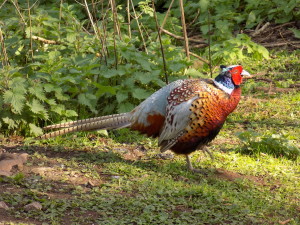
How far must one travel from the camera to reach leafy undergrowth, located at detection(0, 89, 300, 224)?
156 inches

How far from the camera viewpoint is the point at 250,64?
792cm

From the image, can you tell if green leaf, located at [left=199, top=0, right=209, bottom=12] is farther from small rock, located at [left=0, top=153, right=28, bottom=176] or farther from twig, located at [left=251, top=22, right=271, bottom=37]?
small rock, located at [left=0, top=153, right=28, bottom=176]

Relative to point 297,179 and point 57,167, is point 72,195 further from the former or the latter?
point 297,179

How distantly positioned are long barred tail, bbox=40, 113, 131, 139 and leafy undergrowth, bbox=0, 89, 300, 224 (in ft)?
0.74

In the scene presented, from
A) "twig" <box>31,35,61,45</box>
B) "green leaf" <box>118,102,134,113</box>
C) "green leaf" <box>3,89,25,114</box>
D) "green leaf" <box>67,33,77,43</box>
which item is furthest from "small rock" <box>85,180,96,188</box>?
"twig" <box>31,35,61,45</box>

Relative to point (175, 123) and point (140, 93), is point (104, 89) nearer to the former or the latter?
point (140, 93)

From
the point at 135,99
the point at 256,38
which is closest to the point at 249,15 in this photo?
the point at 256,38

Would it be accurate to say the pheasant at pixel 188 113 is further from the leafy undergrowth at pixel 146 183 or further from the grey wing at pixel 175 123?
the leafy undergrowth at pixel 146 183

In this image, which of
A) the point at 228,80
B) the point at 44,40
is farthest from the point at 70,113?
the point at 228,80

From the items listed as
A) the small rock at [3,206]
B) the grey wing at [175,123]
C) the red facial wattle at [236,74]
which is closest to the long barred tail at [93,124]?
the grey wing at [175,123]

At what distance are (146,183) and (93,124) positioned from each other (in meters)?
0.93

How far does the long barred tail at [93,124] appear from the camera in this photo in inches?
208

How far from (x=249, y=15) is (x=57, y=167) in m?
4.97

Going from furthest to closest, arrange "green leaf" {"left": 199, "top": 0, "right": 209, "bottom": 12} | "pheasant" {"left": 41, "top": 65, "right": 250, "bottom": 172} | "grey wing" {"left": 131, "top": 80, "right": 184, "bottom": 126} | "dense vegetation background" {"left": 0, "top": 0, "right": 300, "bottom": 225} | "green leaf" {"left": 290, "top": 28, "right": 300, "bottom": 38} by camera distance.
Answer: "green leaf" {"left": 199, "top": 0, "right": 209, "bottom": 12}
"green leaf" {"left": 290, "top": 28, "right": 300, "bottom": 38}
"grey wing" {"left": 131, "top": 80, "right": 184, "bottom": 126}
"pheasant" {"left": 41, "top": 65, "right": 250, "bottom": 172}
"dense vegetation background" {"left": 0, "top": 0, "right": 300, "bottom": 225}
